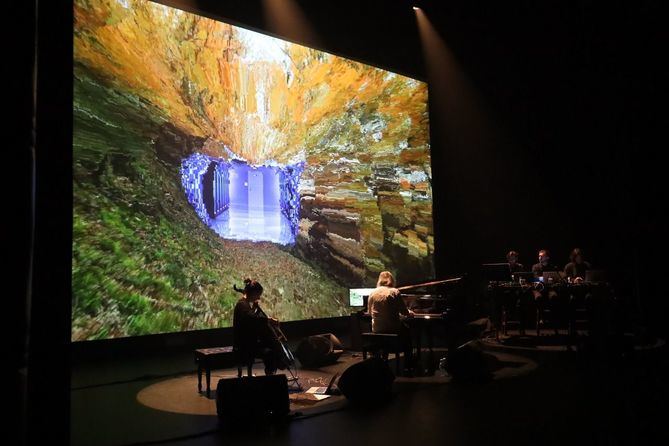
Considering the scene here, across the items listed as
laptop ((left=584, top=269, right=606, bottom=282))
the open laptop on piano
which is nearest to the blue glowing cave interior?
the open laptop on piano

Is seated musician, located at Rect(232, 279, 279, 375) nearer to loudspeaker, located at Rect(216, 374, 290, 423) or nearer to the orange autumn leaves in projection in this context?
loudspeaker, located at Rect(216, 374, 290, 423)

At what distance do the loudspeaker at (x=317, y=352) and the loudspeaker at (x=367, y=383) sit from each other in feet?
6.25

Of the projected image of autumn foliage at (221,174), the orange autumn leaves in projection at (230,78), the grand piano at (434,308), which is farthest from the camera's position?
the orange autumn leaves in projection at (230,78)

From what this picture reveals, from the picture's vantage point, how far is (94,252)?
604 cm

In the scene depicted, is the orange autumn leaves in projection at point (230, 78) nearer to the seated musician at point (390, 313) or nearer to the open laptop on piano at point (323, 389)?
A: the seated musician at point (390, 313)

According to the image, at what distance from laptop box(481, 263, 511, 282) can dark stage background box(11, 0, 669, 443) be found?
341 cm

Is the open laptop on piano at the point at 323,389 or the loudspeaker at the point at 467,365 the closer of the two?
the open laptop on piano at the point at 323,389

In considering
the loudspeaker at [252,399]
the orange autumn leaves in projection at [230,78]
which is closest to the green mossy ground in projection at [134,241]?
the orange autumn leaves in projection at [230,78]

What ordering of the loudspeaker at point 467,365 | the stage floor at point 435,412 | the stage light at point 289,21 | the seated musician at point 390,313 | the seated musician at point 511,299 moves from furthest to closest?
→ the stage light at point 289,21
the seated musician at point 511,299
the seated musician at point 390,313
the loudspeaker at point 467,365
the stage floor at point 435,412

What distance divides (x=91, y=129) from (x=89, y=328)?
2295 millimetres

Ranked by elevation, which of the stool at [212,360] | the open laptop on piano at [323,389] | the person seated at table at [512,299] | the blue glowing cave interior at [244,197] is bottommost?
the open laptop on piano at [323,389]

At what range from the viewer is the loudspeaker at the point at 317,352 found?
6.48 m

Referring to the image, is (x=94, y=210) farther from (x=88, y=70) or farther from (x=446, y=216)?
(x=446, y=216)

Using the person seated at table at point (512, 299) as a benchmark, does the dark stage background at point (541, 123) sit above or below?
Result: above
